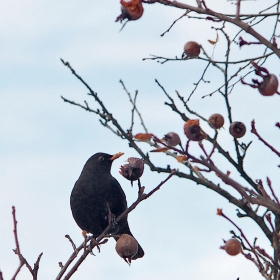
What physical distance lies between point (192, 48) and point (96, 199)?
3.08 metres

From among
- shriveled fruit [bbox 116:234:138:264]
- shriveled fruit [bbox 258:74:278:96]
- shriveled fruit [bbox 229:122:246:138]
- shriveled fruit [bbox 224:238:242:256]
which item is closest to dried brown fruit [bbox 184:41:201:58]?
shriveled fruit [bbox 229:122:246:138]

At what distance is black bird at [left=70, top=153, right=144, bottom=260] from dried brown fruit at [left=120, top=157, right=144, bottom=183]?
2.21 meters

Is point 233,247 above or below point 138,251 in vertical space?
below

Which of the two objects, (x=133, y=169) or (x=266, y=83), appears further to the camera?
(x=133, y=169)

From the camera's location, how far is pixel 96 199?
5.80m

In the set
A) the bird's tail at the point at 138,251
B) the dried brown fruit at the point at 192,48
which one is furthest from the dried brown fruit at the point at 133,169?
the bird's tail at the point at 138,251

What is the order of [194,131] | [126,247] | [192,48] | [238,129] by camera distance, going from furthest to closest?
1. [126,247]
2. [192,48]
3. [238,129]
4. [194,131]

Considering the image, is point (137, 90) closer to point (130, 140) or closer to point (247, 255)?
point (130, 140)

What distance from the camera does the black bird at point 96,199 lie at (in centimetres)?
580

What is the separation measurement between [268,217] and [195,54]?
4.42 feet

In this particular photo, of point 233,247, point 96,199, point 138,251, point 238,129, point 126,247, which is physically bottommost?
point 233,247

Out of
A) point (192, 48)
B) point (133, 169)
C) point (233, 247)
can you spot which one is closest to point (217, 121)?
point (233, 247)

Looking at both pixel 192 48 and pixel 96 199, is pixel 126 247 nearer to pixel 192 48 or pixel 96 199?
pixel 192 48

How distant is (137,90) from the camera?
2.67 m
